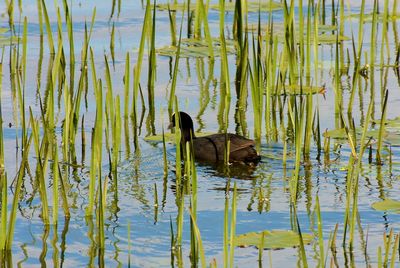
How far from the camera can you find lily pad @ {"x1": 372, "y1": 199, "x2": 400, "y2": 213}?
25.2ft

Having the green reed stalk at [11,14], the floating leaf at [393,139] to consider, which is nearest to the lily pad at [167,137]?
the floating leaf at [393,139]

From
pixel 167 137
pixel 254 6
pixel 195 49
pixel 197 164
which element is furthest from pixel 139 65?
pixel 254 6

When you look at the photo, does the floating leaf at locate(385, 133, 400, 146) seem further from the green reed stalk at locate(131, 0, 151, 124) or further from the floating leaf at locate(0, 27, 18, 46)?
the floating leaf at locate(0, 27, 18, 46)

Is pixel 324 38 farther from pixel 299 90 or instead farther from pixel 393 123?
pixel 393 123

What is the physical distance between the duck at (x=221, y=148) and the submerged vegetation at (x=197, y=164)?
116 millimetres

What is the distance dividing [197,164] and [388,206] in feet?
8.29

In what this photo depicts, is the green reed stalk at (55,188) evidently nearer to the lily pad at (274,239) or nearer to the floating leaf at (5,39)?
the lily pad at (274,239)

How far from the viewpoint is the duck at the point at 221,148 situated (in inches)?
368

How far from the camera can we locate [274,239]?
6984mm

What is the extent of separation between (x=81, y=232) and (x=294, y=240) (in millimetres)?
1438

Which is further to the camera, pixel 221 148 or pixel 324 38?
pixel 324 38

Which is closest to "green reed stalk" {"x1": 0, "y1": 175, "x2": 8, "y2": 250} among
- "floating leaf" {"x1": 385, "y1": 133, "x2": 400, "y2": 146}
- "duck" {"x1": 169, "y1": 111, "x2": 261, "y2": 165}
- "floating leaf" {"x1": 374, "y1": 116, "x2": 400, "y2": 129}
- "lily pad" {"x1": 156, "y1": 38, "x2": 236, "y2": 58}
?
"duck" {"x1": 169, "y1": 111, "x2": 261, "y2": 165}

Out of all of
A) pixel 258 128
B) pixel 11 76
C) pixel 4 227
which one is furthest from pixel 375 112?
pixel 4 227

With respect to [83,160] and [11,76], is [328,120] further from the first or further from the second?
[11,76]
